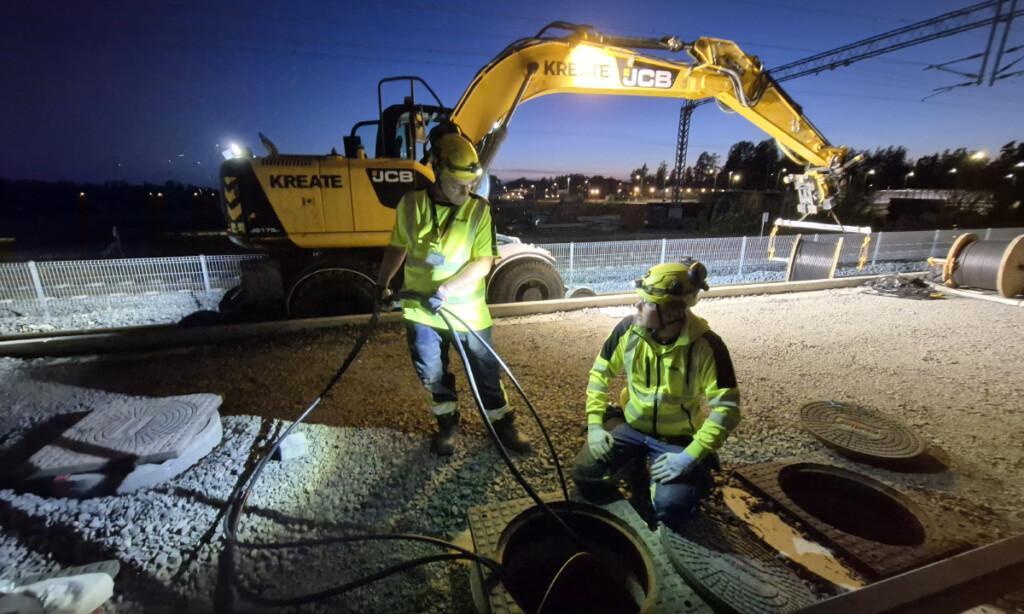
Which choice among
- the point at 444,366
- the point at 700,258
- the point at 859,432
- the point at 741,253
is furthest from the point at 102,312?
the point at 741,253

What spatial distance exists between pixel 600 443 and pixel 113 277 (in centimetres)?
917

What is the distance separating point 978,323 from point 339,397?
890 cm

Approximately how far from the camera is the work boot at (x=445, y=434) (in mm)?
3314

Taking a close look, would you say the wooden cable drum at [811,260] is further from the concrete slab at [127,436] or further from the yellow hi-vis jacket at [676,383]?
the concrete slab at [127,436]

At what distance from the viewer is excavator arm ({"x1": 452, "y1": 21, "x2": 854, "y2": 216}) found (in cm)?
575

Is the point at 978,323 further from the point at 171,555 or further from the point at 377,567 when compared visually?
the point at 171,555

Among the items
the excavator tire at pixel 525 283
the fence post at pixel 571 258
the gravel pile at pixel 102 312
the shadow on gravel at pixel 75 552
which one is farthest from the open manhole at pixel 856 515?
the gravel pile at pixel 102 312

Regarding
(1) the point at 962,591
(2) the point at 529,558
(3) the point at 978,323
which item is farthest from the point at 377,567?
(3) the point at 978,323

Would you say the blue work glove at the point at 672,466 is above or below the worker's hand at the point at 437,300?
below

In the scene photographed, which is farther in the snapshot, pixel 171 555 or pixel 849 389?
pixel 849 389

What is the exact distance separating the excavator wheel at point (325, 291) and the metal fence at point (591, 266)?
1358 mm

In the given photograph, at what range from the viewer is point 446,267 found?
309 centimetres

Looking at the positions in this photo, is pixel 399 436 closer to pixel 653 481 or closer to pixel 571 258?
pixel 653 481

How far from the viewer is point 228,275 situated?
8.39 metres
